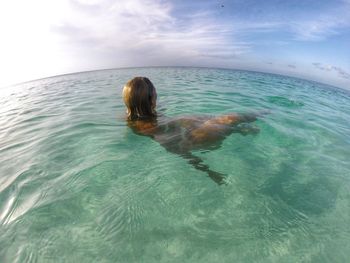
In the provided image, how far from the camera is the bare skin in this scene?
4194 millimetres

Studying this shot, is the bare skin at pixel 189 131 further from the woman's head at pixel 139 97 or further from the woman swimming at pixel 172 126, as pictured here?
the woman's head at pixel 139 97

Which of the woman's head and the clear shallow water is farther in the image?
the woman's head

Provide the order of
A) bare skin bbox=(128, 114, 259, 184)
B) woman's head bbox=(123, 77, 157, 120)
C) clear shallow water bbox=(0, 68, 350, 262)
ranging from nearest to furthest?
clear shallow water bbox=(0, 68, 350, 262), woman's head bbox=(123, 77, 157, 120), bare skin bbox=(128, 114, 259, 184)

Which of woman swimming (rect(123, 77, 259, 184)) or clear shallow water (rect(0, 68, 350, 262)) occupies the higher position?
woman swimming (rect(123, 77, 259, 184))

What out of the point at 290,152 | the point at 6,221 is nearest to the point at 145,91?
the point at 6,221

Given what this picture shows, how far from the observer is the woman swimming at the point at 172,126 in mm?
4102

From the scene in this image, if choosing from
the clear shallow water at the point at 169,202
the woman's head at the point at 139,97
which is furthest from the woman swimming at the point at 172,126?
the clear shallow water at the point at 169,202

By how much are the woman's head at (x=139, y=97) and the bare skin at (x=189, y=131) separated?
0.23m

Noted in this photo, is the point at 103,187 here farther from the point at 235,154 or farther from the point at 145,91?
the point at 235,154

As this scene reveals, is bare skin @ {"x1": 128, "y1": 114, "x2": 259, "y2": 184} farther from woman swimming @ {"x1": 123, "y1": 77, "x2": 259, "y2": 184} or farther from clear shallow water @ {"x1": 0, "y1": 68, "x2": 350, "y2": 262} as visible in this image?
clear shallow water @ {"x1": 0, "y1": 68, "x2": 350, "y2": 262}

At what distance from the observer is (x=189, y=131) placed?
4441 millimetres

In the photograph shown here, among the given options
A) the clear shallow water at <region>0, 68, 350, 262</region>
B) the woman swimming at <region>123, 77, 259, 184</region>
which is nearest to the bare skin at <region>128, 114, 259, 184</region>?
the woman swimming at <region>123, 77, 259, 184</region>

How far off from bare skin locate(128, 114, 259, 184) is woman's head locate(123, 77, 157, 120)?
0.23 meters

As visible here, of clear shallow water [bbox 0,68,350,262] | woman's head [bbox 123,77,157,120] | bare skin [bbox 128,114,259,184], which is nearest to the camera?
clear shallow water [bbox 0,68,350,262]
